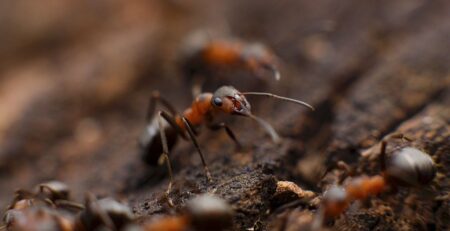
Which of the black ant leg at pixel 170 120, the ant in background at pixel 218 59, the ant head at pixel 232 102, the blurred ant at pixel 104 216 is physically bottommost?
the blurred ant at pixel 104 216

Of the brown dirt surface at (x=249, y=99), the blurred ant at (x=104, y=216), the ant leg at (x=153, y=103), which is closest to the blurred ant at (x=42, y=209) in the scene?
the blurred ant at (x=104, y=216)

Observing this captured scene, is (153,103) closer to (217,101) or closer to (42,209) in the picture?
(217,101)

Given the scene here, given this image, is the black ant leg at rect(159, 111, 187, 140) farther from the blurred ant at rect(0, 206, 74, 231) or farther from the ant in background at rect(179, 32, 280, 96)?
the blurred ant at rect(0, 206, 74, 231)

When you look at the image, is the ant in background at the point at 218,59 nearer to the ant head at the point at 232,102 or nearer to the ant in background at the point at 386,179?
the ant head at the point at 232,102

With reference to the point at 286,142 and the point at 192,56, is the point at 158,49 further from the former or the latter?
the point at 286,142

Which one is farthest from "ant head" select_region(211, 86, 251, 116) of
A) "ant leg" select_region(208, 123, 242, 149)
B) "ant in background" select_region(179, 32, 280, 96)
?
"ant in background" select_region(179, 32, 280, 96)
